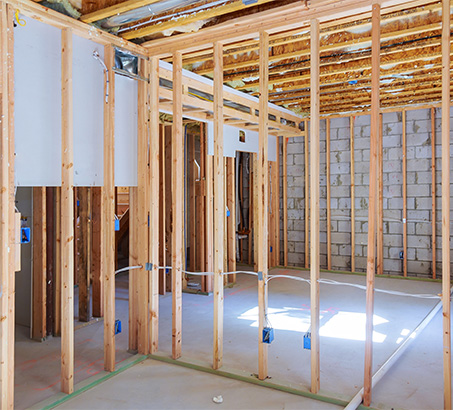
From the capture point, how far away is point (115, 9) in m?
3.23

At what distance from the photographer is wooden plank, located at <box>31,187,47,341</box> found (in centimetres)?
421

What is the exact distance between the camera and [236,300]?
5887 millimetres

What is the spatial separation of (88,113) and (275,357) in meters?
2.74

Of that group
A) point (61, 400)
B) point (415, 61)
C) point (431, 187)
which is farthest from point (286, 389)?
point (431, 187)

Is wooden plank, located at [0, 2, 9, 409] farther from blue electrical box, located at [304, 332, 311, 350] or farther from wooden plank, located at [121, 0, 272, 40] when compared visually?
blue electrical box, located at [304, 332, 311, 350]

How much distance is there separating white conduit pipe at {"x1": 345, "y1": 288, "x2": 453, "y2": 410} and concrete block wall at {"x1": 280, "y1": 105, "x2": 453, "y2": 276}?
2.36 metres

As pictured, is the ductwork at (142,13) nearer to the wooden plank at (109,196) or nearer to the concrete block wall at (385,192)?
the wooden plank at (109,196)

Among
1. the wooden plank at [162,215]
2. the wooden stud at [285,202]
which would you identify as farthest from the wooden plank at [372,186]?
the wooden stud at [285,202]

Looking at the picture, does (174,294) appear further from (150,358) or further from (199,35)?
(199,35)

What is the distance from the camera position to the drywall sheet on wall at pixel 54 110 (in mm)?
2961

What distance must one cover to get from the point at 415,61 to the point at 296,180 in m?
3.65

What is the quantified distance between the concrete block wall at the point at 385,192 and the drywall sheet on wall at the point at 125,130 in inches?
197

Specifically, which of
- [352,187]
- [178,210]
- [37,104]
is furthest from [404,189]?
[37,104]

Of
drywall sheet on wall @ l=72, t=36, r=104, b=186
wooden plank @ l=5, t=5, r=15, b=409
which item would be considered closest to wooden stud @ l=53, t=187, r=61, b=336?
drywall sheet on wall @ l=72, t=36, r=104, b=186
